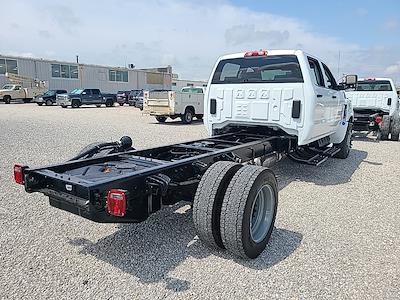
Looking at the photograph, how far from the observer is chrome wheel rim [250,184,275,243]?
3.43 meters

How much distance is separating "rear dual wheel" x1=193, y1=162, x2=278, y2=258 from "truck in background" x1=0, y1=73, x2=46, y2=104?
115 feet

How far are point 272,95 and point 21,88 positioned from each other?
34502 mm

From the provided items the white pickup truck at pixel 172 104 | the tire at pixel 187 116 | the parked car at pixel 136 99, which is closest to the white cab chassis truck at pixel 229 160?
the white pickup truck at pixel 172 104

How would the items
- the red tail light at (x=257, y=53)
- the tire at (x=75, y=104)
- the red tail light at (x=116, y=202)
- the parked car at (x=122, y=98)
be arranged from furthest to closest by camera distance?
the parked car at (x=122, y=98) < the tire at (x=75, y=104) < the red tail light at (x=257, y=53) < the red tail light at (x=116, y=202)

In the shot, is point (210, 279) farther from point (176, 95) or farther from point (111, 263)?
point (176, 95)

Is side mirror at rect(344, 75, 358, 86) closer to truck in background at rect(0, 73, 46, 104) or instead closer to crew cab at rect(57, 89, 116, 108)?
crew cab at rect(57, 89, 116, 108)

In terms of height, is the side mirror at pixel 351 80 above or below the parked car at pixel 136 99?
above

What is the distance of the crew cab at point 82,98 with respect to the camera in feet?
97.7

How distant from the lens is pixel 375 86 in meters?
12.3

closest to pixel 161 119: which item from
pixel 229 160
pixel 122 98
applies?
pixel 229 160

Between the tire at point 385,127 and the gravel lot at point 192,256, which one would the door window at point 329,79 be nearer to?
the gravel lot at point 192,256

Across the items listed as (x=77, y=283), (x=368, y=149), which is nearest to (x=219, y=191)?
(x=77, y=283)

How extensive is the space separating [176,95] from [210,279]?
14105mm

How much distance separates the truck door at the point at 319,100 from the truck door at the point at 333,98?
200 mm
